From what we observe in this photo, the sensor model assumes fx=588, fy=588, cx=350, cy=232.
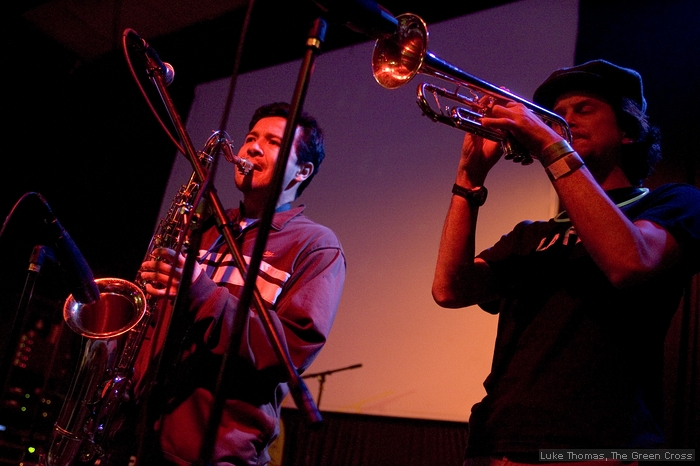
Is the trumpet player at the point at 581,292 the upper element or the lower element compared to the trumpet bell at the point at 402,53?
lower

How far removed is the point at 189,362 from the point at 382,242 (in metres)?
2.05

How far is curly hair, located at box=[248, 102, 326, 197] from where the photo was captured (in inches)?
112

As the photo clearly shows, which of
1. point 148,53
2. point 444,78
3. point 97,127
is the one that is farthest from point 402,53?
point 97,127

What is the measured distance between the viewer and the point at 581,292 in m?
1.70

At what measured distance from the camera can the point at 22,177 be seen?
5.25 meters

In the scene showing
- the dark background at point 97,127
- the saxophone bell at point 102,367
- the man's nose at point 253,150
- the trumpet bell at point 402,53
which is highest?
the dark background at point 97,127

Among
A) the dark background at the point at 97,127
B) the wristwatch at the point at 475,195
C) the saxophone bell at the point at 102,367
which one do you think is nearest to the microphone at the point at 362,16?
the wristwatch at the point at 475,195

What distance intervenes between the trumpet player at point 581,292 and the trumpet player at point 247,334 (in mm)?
504

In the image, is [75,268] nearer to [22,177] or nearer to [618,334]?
[618,334]

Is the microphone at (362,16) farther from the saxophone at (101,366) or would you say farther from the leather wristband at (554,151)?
the saxophone at (101,366)

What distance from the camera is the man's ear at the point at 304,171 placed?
2875 millimetres

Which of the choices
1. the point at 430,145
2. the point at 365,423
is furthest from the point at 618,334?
the point at 430,145

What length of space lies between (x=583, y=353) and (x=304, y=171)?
171 centimetres

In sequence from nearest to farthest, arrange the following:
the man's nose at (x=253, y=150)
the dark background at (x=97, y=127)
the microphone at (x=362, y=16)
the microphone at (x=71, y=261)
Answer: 1. the microphone at (x=362, y=16)
2. the microphone at (x=71, y=261)
3. the man's nose at (x=253, y=150)
4. the dark background at (x=97, y=127)
